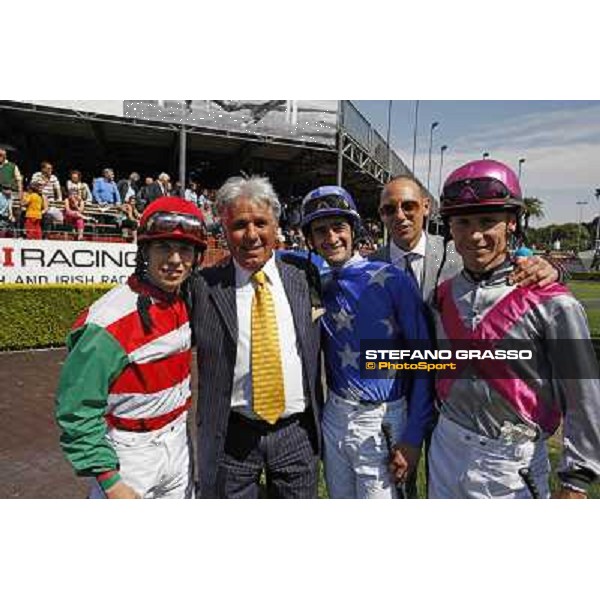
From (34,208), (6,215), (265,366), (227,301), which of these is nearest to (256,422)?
(265,366)

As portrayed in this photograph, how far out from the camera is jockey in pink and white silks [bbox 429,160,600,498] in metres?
1.81

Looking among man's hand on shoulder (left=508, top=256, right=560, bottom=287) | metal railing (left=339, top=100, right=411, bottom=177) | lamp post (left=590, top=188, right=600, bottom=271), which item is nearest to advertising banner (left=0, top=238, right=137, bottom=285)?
metal railing (left=339, top=100, right=411, bottom=177)

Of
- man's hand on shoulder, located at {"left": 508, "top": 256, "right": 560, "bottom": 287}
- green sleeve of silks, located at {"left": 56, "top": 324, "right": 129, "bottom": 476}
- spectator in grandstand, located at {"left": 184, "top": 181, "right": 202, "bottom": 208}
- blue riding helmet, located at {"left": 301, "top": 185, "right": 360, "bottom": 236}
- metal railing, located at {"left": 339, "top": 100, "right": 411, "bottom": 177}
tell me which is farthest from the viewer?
spectator in grandstand, located at {"left": 184, "top": 181, "right": 202, "bottom": 208}

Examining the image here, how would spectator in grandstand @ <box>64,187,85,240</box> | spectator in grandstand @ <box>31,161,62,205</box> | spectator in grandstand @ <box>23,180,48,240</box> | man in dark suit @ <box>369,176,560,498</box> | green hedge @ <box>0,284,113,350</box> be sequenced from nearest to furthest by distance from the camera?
man in dark suit @ <box>369,176,560,498</box> → spectator in grandstand @ <box>23,180,48,240</box> → spectator in grandstand @ <box>31,161,62,205</box> → spectator in grandstand @ <box>64,187,85,240</box> → green hedge @ <box>0,284,113,350</box>

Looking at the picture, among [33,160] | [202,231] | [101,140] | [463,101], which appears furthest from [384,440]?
[33,160]

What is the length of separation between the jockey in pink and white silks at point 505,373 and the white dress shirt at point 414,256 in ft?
0.73

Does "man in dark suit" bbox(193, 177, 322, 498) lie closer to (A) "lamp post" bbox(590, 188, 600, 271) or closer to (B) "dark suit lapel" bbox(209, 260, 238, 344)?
(B) "dark suit lapel" bbox(209, 260, 238, 344)

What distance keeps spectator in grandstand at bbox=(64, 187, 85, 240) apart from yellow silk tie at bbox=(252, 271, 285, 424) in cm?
278

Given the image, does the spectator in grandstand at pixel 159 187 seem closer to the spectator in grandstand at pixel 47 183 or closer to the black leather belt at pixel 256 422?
the spectator in grandstand at pixel 47 183

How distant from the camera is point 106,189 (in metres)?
4.02

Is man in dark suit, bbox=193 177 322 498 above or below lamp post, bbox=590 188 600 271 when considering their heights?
below

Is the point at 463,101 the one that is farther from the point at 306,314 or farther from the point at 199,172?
the point at 199,172

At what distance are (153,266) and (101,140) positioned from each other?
2617mm
